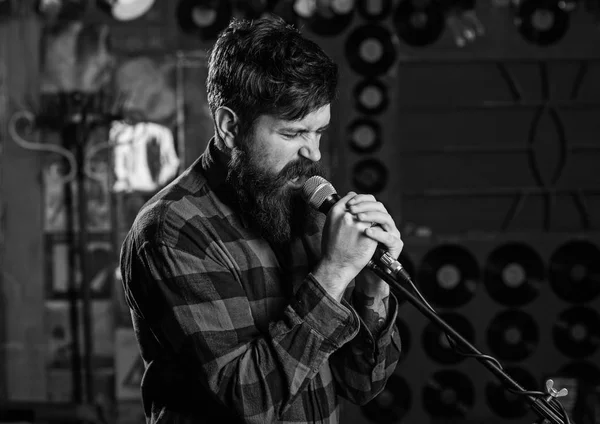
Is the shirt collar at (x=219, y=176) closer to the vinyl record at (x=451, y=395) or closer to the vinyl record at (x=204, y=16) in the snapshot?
the vinyl record at (x=204, y=16)

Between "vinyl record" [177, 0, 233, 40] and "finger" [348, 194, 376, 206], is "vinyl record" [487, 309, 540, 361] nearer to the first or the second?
"vinyl record" [177, 0, 233, 40]

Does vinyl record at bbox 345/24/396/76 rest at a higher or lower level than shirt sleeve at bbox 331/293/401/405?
higher

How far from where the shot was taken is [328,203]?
1270 mm

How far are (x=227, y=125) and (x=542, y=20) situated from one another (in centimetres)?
326

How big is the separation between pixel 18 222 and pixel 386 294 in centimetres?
328

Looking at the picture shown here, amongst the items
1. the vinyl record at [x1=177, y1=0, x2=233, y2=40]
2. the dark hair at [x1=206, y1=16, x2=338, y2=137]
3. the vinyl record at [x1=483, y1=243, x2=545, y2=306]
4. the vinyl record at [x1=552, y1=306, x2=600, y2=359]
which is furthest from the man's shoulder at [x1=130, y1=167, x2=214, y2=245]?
the vinyl record at [x1=552, y1=306, x2=600, y2=359]

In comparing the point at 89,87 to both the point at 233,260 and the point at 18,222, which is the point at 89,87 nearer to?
the point at 18,222

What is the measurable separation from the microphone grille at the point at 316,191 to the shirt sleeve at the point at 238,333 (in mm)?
142

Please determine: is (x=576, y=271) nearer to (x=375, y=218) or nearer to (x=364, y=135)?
(x=364, y=135)

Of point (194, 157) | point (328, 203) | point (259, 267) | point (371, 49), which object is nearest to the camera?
point (328, 203)

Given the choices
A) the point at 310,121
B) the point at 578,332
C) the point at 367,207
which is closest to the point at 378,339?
the point at 367,207

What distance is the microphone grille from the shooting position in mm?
1285

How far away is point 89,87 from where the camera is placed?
13.6 feet

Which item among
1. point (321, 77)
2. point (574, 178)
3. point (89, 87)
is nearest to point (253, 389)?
point (321, 77)
